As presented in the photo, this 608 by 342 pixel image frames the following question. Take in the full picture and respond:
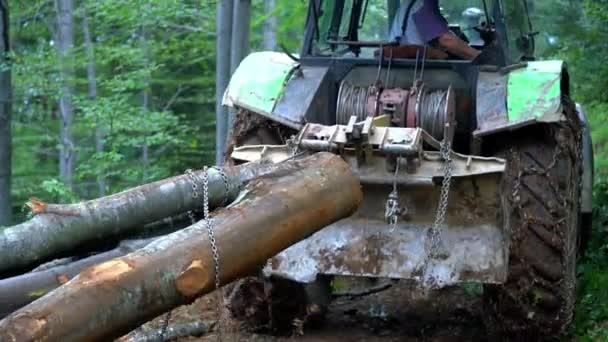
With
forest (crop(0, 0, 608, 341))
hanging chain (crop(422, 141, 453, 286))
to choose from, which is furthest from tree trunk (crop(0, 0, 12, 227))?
hanging chain (crop(422, 141, 453, 286))

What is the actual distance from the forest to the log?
5.10 ft

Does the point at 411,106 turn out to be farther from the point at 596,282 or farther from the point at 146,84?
the point at 146,84

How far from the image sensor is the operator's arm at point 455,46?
21.1ft

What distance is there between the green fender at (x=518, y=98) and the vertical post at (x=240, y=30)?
4.12 m

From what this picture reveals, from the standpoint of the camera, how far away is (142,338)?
558cm

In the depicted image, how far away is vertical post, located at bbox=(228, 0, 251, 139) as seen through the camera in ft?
31.8

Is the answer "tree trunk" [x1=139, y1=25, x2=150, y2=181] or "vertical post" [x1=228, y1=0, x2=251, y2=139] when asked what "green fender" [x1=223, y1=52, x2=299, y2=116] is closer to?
"vertical post" [x1=228, y1=0, x2=251, y2=139]

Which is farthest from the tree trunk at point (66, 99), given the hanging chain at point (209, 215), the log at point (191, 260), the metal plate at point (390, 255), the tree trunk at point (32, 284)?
the log at point (191, 260)

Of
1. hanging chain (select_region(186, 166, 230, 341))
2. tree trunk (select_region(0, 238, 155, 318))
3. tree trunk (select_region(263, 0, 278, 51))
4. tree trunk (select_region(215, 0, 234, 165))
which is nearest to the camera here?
hanging chain (select_region(186, 166, 230, 341))

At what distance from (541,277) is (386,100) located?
1.51 meters

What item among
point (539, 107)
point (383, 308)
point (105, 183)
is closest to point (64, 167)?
point (105, 183)

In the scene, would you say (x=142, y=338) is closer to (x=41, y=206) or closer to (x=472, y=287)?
(x=41, y=206)

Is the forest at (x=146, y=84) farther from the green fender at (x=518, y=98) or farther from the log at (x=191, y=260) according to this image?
the log at (x=191, y=260)

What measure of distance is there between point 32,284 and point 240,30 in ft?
20.0
